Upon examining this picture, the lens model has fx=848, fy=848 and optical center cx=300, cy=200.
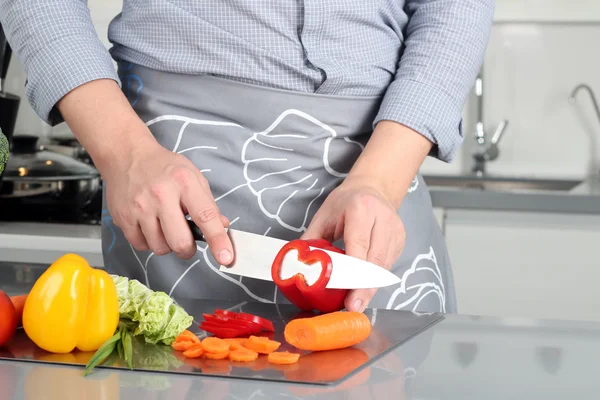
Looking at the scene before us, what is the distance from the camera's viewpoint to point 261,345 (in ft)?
2.24

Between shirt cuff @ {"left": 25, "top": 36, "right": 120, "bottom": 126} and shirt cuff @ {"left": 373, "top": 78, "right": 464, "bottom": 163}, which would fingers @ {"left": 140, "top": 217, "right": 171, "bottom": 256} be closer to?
shirt cuff @ {"left": 25, "top": 36, "right": 120, "bottom": 126}

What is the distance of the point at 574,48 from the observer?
265 centimetres

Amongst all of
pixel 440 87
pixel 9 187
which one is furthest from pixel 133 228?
pixel 9 187

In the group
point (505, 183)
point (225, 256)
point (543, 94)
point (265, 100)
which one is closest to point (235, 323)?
point (225, 256)

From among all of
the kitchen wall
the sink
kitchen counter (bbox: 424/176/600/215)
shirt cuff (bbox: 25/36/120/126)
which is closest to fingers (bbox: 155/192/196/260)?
shirt cuff (bbox: 25/36/120/126)

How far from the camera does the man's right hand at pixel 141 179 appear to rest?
0.82 m

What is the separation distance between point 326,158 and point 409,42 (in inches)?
7.5

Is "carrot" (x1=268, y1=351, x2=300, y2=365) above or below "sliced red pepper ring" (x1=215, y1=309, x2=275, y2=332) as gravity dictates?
above

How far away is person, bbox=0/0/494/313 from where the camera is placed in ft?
3.13

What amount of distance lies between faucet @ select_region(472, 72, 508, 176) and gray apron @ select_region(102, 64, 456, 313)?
1709 millimetres

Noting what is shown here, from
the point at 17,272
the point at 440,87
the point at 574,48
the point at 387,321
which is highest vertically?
the point at 440,87

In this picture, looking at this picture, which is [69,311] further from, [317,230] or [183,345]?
[317,230]

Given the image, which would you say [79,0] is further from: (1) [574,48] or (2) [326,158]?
(1) [574,48]

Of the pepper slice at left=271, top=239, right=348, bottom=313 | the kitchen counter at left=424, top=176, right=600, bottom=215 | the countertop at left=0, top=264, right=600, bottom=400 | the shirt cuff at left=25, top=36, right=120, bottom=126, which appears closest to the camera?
the countertop at left=0, top=264, right=600, bottom=400
